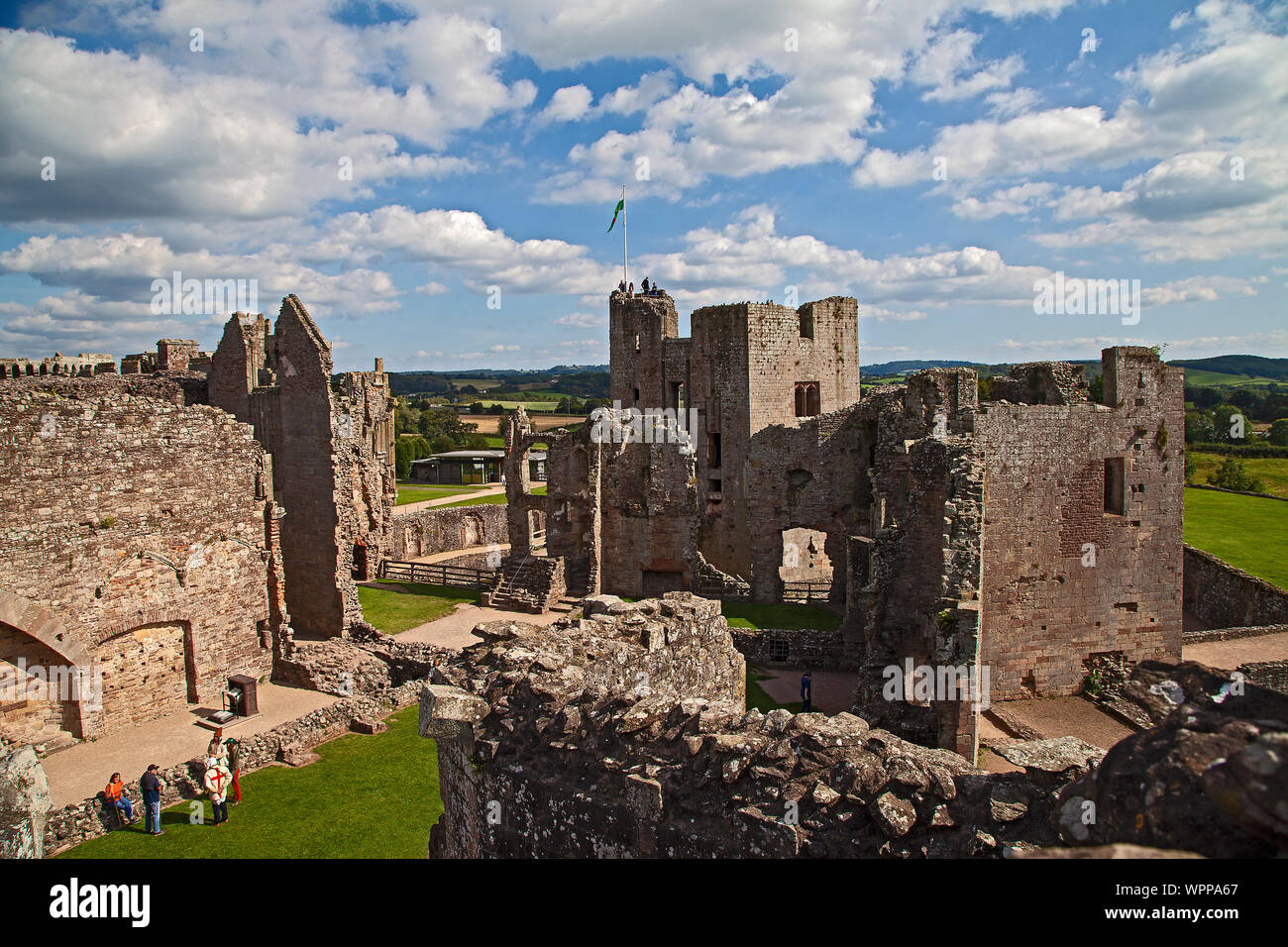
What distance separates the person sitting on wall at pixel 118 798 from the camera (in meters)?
12.1

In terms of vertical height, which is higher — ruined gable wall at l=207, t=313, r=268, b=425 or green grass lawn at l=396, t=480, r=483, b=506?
ruined gable wall at l=207, t=313, r=268, b=425

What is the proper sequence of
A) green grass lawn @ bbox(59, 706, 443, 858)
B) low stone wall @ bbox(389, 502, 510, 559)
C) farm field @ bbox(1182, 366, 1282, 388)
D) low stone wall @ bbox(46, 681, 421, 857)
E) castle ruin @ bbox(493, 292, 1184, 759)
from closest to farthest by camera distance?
green grass lawn @ bbox(59, 706, 443, 858) → low stone wall @ bbox(46, 681, 421, 857) → castle ruin @ bbox(493, 292, 1184, 759) → low stone wall @ bbox(389, 502, 510, 559) → farm field @ bbox(1182, 366, 1282, 388)

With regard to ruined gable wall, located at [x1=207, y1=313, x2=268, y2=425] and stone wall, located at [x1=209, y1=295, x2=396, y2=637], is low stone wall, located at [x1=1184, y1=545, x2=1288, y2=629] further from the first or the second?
ruined gable wall, located at [x1=207, y1=313, x2=268, y2=425]

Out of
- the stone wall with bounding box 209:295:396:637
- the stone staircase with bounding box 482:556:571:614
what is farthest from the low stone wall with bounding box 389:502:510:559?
the stone wall with bounding box 209:295:396:637

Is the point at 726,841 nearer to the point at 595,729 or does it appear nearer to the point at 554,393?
the point at 595,729

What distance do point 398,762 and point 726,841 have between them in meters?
10.7

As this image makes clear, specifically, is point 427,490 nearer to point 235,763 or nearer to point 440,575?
point 440,575

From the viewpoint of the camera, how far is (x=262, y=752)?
46.8 ft

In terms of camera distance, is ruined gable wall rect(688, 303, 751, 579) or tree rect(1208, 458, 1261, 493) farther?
tree rect(1208, 458, 1261, 493)

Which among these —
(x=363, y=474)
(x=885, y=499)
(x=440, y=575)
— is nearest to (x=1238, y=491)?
(x=885, y=499)

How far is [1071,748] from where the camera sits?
5.30m

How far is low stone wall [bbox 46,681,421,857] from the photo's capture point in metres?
11.7

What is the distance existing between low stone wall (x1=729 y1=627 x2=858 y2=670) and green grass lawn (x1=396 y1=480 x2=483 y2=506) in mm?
34200

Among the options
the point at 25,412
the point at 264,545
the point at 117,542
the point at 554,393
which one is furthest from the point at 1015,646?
the point at 554,393
